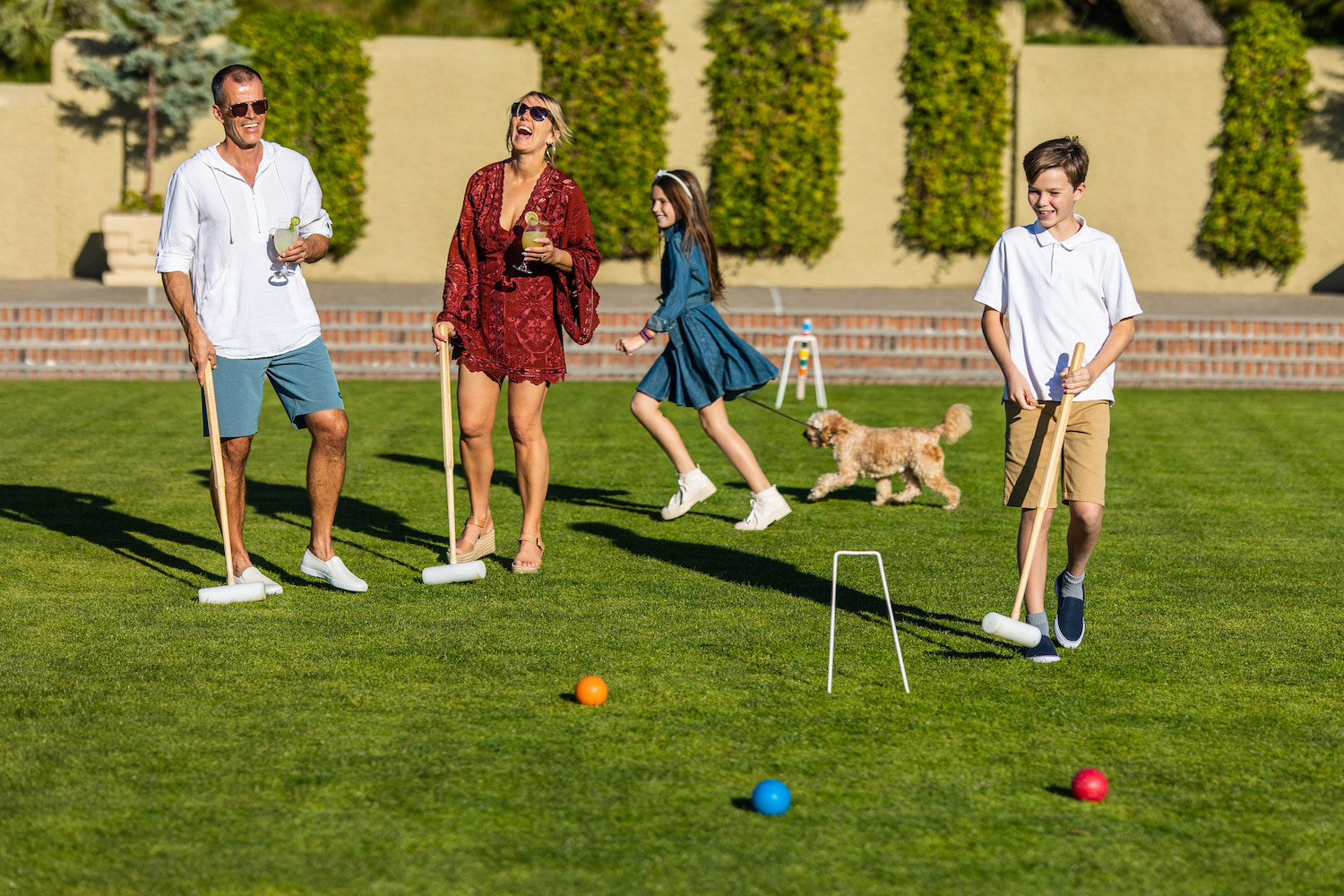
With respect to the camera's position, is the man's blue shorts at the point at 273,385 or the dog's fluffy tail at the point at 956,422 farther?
the dog's fluffy tail at the point at 956,422

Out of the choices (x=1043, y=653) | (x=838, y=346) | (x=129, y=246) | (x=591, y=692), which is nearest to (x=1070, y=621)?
(x=1043, y=653)

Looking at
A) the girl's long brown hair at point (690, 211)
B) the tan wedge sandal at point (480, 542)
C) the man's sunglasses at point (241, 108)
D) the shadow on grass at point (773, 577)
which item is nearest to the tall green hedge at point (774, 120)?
the girl's long brown hair at point (690, 211)

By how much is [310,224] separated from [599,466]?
3.32 m

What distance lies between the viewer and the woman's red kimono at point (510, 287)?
5426mm

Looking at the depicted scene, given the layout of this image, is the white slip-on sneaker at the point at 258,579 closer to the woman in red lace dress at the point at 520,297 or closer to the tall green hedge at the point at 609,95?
the woman in red lace dress at the point at 520,297

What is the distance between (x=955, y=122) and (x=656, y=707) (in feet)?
43.7

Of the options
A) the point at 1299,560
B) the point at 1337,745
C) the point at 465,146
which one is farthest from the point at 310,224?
the point at 465,146

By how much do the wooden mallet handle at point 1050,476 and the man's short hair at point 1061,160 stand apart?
52 cm

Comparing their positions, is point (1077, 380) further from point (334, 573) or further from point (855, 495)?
point (855, 495)

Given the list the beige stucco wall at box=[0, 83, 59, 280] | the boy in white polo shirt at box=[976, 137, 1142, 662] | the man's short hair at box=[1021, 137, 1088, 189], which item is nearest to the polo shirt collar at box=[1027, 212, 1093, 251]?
the boy in white polo shirt at box=[976, 137, 1142, 662]

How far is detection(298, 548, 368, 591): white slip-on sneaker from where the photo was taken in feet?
17.2

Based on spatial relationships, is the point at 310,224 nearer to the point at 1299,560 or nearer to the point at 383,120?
the point at 1299,560

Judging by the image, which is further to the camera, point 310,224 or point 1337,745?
point 310,224

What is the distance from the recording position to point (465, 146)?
16.2 metres
